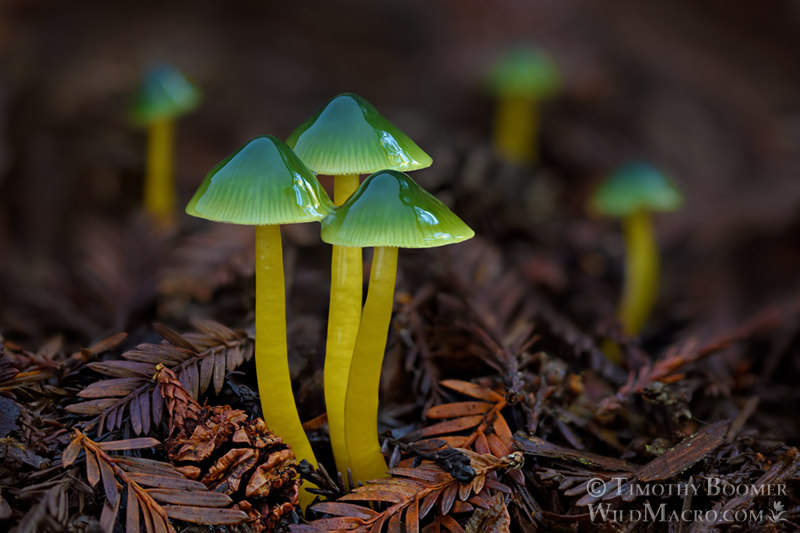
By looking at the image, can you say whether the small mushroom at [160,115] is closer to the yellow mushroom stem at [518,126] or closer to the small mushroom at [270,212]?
the small mushroom at [270,212]

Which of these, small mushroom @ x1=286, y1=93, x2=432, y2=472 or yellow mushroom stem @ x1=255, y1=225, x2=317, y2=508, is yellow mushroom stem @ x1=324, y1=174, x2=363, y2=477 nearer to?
small mushroom @ x1=286, y1=93, x2=432, y2=472

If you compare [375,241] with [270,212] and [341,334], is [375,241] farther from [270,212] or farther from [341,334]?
[341,334]

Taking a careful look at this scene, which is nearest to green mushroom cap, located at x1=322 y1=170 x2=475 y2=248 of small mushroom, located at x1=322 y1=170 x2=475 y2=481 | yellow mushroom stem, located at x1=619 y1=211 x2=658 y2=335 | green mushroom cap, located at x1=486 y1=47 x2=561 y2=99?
small mushroom, located at x1=322 y1=170 x2=475 y2=481

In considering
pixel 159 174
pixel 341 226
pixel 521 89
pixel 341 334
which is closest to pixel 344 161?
pixel 341 226

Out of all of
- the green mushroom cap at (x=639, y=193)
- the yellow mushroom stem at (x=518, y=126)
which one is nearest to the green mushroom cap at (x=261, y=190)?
the green mushroom cap at (x=639, y=193)

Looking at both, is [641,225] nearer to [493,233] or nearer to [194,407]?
[493,233]
